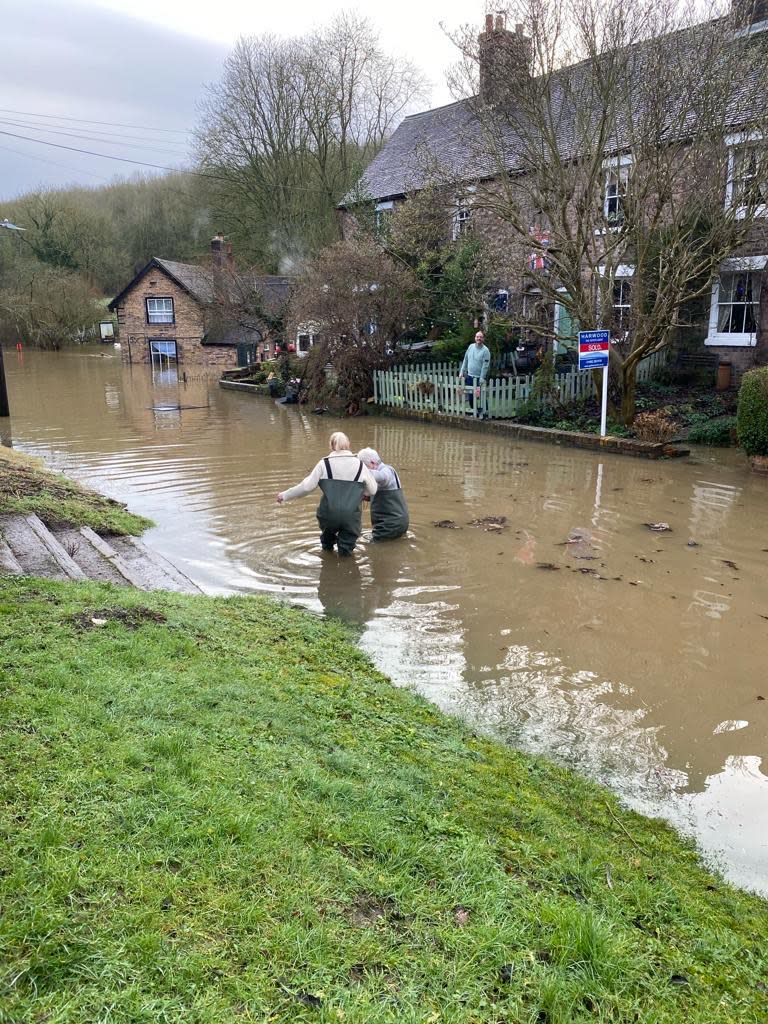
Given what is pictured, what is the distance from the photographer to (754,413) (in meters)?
14.0

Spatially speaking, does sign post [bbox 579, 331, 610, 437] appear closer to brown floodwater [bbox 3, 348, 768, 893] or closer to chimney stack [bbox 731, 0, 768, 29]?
brown floodwater [bbox 3, 348, 768, 893]

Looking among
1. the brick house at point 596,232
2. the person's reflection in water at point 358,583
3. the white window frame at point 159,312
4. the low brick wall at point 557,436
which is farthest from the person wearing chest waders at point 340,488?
the white window frame at point 159,312

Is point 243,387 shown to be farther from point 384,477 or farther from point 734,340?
point 384,477

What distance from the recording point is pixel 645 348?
16953mm

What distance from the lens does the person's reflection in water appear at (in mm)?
7844

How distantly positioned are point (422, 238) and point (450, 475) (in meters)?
10.8

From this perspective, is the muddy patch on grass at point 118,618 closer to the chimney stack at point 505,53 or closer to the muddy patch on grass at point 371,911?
the muddy patch on grass at point 371,911

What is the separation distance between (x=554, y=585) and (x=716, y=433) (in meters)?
10.2

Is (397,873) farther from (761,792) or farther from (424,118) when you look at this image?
(424,118)

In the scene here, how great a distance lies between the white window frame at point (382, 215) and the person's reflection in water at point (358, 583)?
1750 cm

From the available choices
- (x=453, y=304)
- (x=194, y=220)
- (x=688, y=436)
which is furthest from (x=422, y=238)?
(x=194, y=220)

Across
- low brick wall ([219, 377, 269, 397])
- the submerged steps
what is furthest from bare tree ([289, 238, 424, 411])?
the submerged steps

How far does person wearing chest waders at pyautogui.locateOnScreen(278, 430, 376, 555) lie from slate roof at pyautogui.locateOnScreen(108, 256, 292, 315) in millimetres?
25230

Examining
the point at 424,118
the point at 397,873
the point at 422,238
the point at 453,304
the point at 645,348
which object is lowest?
the point at 397,873
